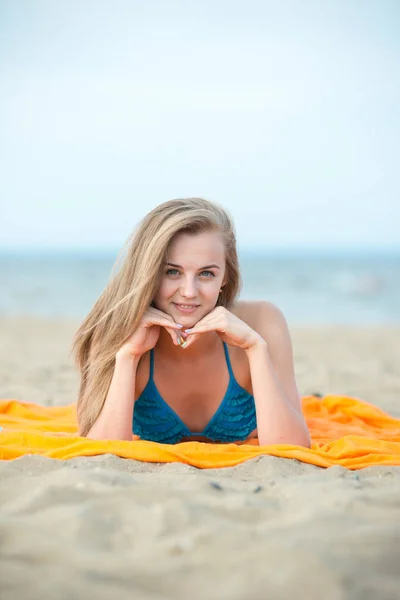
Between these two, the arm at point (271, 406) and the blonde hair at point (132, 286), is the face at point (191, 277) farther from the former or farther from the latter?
Answer: the arm at point (271, 406)

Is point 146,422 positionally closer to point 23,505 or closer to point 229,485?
point 229,485

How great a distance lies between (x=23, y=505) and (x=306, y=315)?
1816 cm

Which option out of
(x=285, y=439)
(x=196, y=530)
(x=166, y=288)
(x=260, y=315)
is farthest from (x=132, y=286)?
(x=196, y=530)

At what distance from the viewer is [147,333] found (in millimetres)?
3684

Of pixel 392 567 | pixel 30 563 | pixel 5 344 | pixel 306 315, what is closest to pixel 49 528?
pixel 30 563

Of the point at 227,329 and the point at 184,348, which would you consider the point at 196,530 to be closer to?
the point at 227,329

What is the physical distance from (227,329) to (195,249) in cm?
46

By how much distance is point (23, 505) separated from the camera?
2434 millimetres

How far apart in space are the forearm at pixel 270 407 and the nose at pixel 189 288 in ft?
1.48

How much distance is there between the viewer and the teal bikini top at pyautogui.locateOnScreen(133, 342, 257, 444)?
12.7ft

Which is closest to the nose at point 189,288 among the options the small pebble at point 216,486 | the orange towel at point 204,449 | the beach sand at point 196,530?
the orange towel at point 204,449

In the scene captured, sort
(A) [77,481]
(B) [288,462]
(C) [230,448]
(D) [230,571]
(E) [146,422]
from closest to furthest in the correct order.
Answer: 1. (D) [230,571]
2. (A) [77,481]
3. (B) [288,462]
4. (C) [230,448]
5. (E) [146,422]

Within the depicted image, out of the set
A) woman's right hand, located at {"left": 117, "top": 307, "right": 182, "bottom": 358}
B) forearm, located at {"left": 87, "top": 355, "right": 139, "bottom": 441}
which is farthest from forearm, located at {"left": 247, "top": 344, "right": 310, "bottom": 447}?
forearm, located at {"left": 87, "top": 355, "right": 139, "bottom": 441}

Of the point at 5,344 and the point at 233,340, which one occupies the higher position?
the point at 233,340
